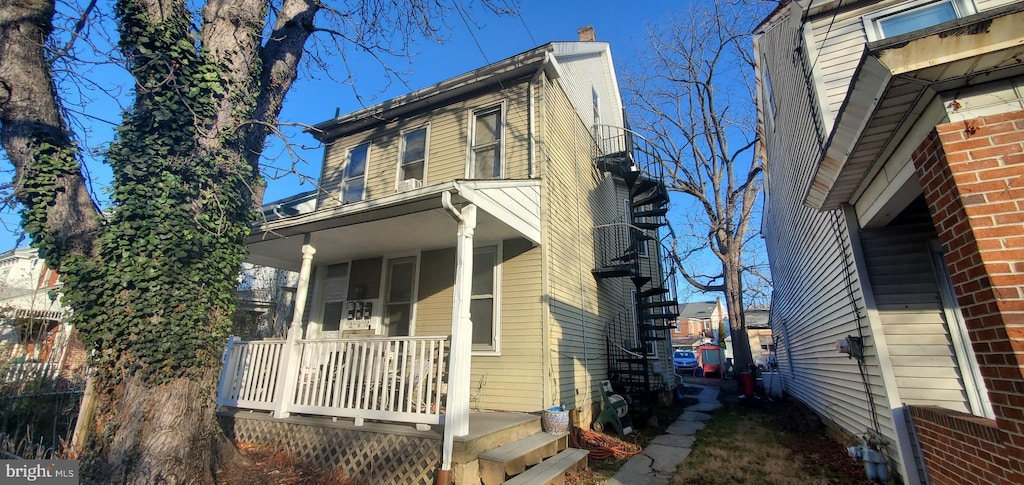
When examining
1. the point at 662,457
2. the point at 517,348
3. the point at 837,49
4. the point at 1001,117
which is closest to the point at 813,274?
the point at 837,49

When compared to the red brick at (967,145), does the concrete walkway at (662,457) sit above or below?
below

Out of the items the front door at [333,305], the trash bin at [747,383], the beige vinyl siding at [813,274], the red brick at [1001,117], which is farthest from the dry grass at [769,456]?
the front door at [333,305]

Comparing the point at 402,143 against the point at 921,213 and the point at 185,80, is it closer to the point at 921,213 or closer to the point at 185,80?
the point at 185,80

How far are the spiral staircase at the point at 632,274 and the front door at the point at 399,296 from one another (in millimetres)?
3772

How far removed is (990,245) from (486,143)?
646 centimetres

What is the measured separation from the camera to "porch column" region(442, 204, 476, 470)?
4.04 metres

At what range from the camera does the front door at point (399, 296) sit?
716 cm

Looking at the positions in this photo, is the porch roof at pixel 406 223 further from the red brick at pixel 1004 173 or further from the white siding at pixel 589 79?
the red brick at pixel 1004 173

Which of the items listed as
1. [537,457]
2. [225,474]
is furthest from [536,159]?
[225,474]

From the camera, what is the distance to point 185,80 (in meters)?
4.06

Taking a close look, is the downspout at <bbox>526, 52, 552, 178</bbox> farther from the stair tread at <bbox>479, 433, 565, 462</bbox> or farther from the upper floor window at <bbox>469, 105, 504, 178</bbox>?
the stair tread at <bbox>479, 433, 565, 462</bbox>

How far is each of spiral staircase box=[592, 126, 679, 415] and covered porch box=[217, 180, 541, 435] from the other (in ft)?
10.9

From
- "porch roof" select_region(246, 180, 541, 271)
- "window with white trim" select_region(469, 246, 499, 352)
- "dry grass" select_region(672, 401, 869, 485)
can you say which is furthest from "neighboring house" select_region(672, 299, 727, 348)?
"porch roof" select_region(246, 180, 541, 271)

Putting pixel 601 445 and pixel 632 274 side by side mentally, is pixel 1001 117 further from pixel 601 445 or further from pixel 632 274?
pixel 632 274
